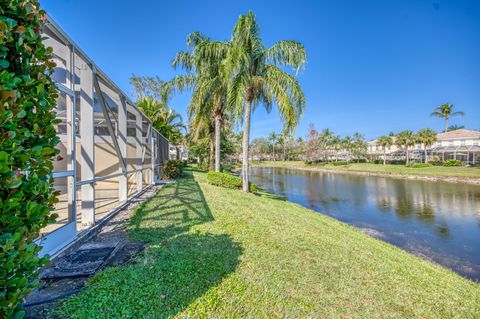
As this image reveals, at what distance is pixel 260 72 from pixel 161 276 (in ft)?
30.7

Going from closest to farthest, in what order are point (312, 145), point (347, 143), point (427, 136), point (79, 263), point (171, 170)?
point (79, 263) → point (171, 170) → point (427, 136) → point (312, 145) → point (347, 143)

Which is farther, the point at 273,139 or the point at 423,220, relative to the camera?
the point at 273,139

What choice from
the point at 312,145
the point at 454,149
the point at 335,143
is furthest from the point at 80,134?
the point at 335,143

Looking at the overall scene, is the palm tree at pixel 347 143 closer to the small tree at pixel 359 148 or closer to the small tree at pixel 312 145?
the small tree at pixel 359 148

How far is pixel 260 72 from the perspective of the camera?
10.2 meters

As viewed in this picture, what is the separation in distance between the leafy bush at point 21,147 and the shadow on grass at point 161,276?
0.92 meters

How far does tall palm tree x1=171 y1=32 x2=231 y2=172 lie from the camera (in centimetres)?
1088

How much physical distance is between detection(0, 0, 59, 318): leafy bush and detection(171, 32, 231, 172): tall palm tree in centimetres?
872

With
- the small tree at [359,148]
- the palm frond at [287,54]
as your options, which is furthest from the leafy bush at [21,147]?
the small tree at [359,148]

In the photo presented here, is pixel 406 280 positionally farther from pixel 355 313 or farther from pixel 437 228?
pixel 437 228

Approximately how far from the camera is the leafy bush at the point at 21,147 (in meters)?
1.18

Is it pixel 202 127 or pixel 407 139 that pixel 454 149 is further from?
pixel 202 127

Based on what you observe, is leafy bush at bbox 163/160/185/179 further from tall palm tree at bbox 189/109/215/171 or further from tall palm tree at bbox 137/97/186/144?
tall palm tree at bbox 137/97/186/144

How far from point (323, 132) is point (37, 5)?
54.8 m
